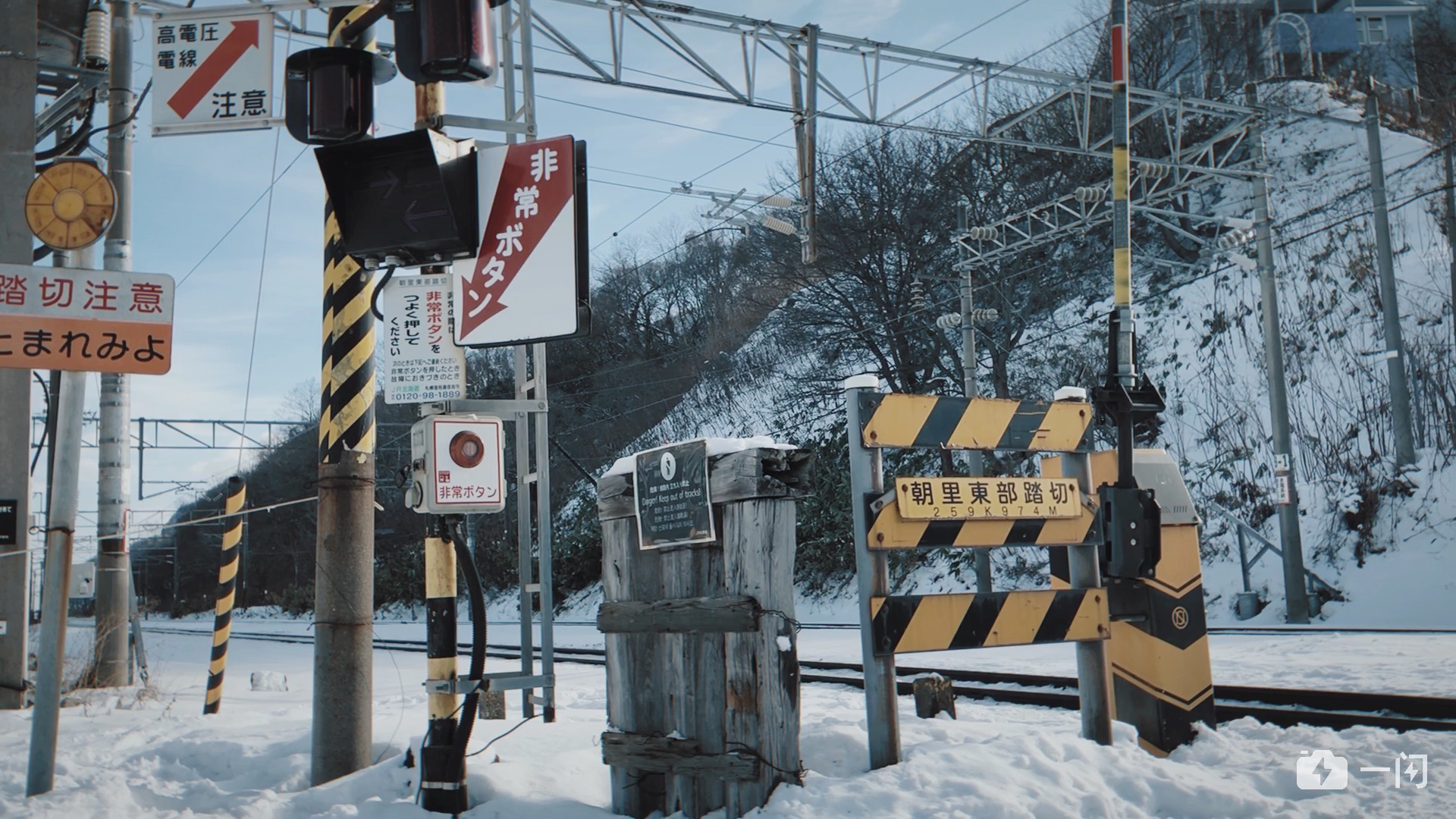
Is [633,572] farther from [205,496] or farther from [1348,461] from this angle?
[205,496]

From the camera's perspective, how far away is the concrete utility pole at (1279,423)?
17.8m

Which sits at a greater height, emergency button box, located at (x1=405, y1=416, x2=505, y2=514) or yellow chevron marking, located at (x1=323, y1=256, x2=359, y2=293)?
yellow chevron marking, located at (x1=323, y1=256, x2=359, y2=293)

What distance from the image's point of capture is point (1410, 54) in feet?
112

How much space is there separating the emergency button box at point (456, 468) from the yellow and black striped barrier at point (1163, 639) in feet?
10.00

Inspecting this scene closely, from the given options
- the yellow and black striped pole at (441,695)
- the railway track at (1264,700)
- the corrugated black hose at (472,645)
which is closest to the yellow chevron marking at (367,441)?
the yellow and black striped pole at (441,695)

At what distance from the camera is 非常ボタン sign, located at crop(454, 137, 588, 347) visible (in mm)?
5965

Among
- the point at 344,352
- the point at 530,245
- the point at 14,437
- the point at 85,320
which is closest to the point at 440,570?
the point at 344,352

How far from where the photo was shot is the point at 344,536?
A: 263 inches

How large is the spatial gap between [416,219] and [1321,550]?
60.8 feet

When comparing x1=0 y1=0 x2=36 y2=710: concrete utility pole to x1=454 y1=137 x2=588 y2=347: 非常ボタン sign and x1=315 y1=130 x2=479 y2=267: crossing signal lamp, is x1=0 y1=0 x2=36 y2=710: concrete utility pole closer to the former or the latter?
x1=315 y1=130 x2=479 y2=267: crossing signal lamp

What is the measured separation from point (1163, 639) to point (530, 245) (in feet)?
12.8

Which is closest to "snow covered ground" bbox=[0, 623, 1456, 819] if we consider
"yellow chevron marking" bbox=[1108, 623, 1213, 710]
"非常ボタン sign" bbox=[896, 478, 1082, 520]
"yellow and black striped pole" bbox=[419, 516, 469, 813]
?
"yellow and black striped pole" bbox=[419, 516, 469, 813]

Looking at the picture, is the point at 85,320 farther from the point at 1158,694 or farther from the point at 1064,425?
the point at 1158,694

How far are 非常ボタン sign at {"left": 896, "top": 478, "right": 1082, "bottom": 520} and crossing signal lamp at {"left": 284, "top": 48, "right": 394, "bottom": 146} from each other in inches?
124
